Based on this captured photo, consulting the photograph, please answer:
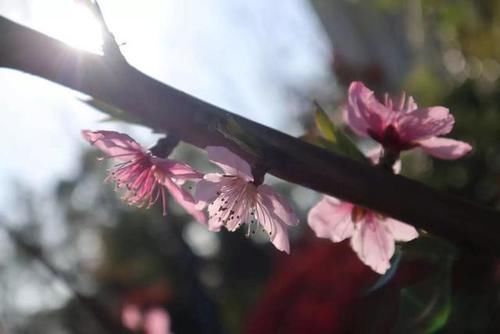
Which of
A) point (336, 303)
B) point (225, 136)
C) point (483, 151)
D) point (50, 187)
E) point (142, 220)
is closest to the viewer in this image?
point (225, 136)

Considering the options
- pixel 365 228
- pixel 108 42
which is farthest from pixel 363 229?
pixel 108 42

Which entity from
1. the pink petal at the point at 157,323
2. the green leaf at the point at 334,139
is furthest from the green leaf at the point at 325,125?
the pink petal at the point at 157,323

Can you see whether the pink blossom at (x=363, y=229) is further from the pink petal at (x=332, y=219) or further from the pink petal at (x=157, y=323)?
the pink petal at (x=157, y=323)

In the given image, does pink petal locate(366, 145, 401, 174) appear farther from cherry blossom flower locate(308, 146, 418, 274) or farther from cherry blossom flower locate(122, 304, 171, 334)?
cherry blossom flower locate(122, 304, 171, 334)

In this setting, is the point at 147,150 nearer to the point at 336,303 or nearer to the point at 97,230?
the point at 336,303

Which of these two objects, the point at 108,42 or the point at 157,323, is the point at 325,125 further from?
the point at 157,323

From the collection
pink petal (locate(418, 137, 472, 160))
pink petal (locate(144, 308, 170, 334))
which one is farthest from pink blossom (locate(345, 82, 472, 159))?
pink petal (locate(144, 308, 170, 334))

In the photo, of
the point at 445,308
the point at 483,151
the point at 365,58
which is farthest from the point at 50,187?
the point at 445,308
